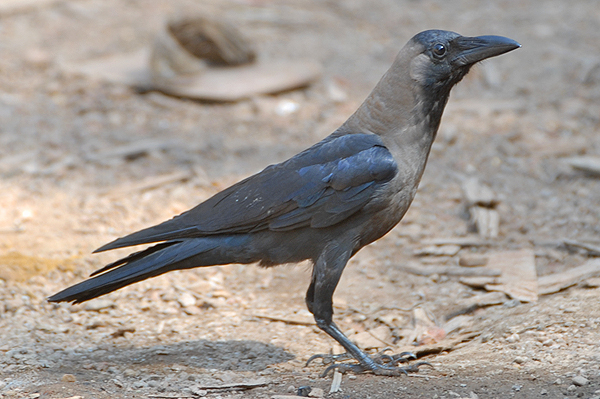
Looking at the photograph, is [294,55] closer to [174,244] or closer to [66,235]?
[66,235]

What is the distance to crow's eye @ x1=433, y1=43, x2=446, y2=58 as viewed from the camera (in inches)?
147

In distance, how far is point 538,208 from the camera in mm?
5668

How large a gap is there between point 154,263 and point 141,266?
0.07m

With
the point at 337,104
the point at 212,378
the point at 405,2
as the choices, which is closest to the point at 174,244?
the point at 212,378

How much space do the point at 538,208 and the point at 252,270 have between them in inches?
97.3

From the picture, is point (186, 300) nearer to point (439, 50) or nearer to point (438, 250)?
point (438, 250)

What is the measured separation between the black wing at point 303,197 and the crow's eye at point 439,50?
0.56m

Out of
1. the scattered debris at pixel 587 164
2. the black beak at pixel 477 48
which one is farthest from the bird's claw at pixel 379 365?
the scattered debris at pixel 587 164

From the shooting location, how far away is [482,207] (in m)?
5.57

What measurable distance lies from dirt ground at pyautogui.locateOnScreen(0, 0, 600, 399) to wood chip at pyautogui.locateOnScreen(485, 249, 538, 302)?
0.10 m

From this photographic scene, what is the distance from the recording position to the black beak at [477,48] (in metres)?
3.69

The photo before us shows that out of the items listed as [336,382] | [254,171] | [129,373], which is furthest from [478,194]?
[129,373]

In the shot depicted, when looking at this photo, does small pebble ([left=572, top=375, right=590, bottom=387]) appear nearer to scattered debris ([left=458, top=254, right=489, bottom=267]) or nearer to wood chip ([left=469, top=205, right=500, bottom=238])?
scattered debris ([left=458, top=254, right=489, bottom=267])

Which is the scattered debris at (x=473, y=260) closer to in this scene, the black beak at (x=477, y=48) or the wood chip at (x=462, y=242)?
the wood chip at (x=462, y=242)
